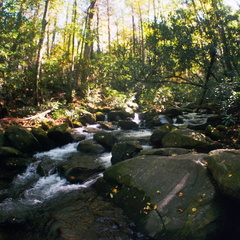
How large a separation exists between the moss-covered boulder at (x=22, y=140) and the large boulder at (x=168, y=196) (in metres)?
4.36

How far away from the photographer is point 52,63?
1439 centimetres

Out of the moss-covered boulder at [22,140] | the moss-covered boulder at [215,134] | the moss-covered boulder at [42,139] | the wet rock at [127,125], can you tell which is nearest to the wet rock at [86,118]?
the wet rock at [127,125]

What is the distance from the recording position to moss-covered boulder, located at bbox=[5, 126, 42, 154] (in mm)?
7941

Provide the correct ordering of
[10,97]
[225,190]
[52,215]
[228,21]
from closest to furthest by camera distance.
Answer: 1. [225,190]
2. [52,215]
3. [228,21]
4. [10,97]

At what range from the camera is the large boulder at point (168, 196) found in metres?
3.51

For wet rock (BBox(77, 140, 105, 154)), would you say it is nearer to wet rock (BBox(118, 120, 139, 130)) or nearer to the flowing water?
the flowing water

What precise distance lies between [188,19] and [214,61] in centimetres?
216

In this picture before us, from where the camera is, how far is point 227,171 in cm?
378

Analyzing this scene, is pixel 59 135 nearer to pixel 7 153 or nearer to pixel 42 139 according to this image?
pixel 42 139

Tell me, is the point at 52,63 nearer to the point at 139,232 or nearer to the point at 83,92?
the point at 83,92

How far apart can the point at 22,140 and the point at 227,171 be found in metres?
7.21

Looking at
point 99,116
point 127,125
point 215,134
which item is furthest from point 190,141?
point 99,116

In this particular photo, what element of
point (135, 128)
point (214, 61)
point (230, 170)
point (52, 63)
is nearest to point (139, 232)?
point (230, 170)

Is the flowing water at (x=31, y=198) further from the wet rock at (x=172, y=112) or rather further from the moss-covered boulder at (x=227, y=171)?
the wet rock at (x=172, y=112)
